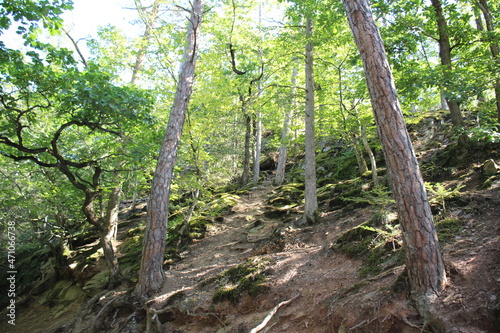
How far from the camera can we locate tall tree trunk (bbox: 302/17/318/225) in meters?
7.40

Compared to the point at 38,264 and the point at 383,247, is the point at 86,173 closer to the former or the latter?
the point at 38,264

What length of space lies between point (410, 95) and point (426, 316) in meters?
5.64

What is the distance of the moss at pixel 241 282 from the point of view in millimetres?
4691

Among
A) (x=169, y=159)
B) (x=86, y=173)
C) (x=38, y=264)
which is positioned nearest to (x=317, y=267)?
(x=169, y=159)

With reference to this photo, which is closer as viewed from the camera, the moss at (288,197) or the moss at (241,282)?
the moss at (241,282)

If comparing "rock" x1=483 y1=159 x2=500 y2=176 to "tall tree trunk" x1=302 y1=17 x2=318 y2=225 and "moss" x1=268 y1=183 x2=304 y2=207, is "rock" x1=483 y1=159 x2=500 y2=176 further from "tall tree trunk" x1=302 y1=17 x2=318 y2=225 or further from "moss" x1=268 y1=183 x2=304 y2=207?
"moss" x1=268 y1=183 x2=304 y2=207

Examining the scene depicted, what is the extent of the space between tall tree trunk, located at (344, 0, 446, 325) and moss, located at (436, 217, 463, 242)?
4.37 ft

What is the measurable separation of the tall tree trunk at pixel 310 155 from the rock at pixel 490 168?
11.9 feet

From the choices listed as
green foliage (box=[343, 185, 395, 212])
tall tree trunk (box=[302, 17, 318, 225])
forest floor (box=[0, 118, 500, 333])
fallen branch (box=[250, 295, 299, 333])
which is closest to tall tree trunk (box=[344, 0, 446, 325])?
forest floor (box=[0, 118, 500, 333])

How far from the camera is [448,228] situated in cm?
412

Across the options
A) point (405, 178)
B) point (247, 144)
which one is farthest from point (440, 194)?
point (247, 144)

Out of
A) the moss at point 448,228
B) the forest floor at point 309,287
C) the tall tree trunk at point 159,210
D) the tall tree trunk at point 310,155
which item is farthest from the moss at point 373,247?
the tall tree trunk at point 159,210

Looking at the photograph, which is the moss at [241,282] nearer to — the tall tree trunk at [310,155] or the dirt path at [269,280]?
the dirt path at [269,280]

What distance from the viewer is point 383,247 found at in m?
4.31
